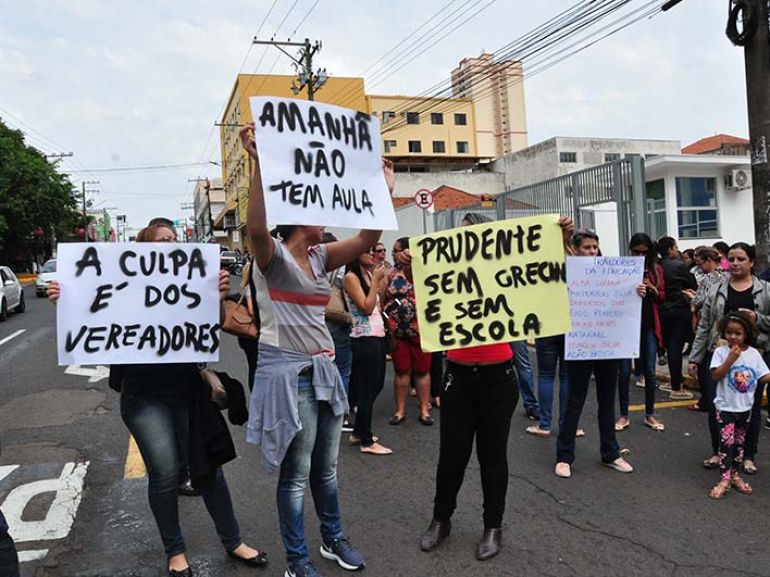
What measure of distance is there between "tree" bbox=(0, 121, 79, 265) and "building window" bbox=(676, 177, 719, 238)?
35.7 meters

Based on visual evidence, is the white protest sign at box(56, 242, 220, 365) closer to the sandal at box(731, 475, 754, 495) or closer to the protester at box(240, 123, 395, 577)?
the protester at box(240, 123, 395, 577)

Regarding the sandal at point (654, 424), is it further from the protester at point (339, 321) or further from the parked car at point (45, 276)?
the parked car at point (45, 276)

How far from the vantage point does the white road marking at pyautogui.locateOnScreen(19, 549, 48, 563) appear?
346cm

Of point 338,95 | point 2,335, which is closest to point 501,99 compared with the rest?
point 338,95

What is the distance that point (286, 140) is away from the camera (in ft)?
9.30

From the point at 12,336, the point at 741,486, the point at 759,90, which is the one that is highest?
the point at 759,90

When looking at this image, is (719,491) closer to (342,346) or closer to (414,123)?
(342,346)

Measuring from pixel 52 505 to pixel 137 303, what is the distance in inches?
77.4

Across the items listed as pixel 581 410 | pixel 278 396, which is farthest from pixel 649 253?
pixel 278 396

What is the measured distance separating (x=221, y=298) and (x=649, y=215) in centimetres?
745

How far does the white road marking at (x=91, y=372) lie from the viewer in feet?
29.1

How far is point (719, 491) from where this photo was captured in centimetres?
420

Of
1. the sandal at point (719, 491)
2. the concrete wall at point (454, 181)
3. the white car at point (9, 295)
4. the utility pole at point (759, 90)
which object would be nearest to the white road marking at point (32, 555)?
the sandal at point (719, 491)

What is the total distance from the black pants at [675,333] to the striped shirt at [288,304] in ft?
16.8
